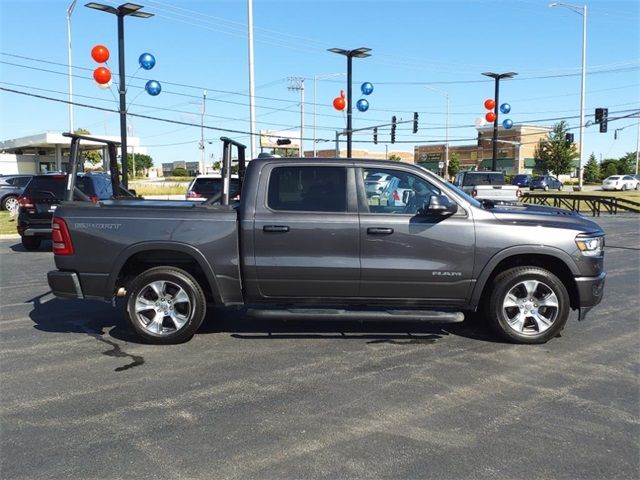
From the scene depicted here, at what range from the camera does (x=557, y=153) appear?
67750mm

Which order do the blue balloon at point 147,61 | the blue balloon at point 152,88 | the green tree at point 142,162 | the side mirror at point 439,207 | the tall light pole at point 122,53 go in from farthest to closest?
the green tree at point 142,162 → the blue balloon at point 152,88 → the blue balloon at point 147,61 → the tall light pole at point 122,53 → the side mirror at point 439,207

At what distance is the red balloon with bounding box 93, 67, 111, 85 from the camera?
55.2 feet

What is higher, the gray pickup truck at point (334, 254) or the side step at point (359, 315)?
the gray pickup truck at point (334, 254)

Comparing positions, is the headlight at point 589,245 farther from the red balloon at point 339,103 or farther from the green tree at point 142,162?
the green tree at point 142,162

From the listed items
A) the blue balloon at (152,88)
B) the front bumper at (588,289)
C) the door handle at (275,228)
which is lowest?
the front bumper at (588,289)

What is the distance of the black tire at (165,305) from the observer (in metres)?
5.65

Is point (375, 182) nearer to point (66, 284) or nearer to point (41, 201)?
point (66, 284)

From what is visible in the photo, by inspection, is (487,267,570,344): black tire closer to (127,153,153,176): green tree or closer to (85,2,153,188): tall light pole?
(85,2,153,188): tall light pole

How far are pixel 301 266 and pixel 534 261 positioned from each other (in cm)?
237

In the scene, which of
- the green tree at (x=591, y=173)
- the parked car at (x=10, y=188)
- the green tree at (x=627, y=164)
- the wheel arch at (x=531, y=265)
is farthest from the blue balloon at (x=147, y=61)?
the green tree at (x=627, y=164)

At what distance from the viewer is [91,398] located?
4359 millimetres

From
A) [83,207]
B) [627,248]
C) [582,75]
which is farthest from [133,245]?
[582,75]

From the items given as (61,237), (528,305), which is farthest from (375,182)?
(61,237)

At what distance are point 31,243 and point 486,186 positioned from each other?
14.7m
